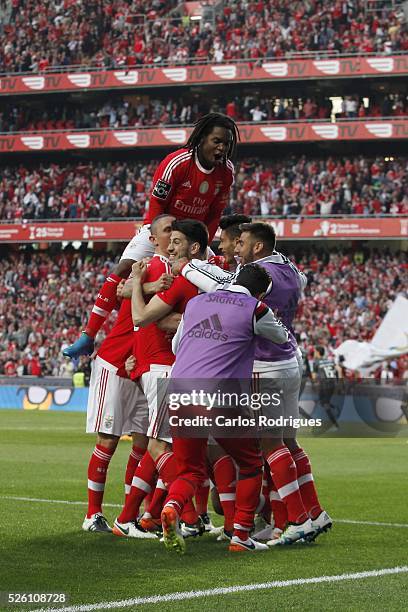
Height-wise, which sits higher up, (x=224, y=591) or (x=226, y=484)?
(x=226, y=484)

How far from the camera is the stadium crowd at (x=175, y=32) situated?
145ft

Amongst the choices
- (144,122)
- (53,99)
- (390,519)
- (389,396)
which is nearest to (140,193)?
(144,122)

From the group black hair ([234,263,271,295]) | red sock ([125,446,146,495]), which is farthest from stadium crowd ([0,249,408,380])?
black hair ([234,263,271,295])

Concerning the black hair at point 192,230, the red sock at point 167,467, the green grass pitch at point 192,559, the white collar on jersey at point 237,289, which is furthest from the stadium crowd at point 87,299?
the white collar on jersey at point 237,289

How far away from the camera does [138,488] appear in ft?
26.2

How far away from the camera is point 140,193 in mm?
45812

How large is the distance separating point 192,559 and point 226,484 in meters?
0.98

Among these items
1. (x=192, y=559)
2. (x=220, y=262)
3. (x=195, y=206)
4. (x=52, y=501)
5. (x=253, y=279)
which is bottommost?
(x=52, y=501)

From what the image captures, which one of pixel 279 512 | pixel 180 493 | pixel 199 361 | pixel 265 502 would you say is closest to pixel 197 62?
pixel 265 502

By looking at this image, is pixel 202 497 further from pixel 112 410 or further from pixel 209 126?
pixel 209 126

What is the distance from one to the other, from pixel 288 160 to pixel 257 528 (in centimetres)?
3847

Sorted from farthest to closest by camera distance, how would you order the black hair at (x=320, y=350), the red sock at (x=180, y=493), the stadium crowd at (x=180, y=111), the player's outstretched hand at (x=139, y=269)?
the stadium crowd at (x=180, y=111), the black hair at (x=320, y=350), the player's outstretched hand at (x=139, y=269), the red sock at (x=180, y=493)

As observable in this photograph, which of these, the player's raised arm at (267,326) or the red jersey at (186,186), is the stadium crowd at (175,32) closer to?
the red jersey at (186,186)

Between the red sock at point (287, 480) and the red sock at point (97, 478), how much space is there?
4.72ft
